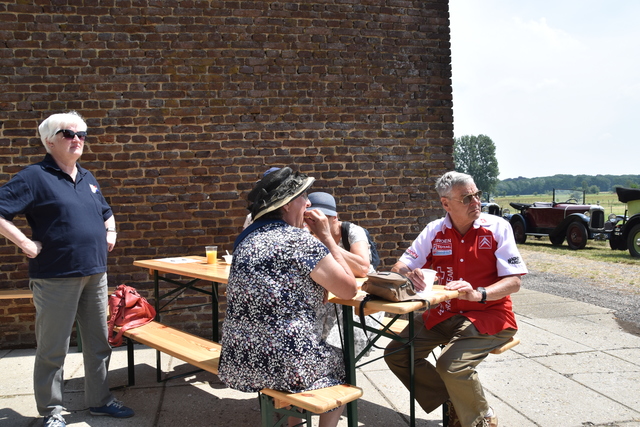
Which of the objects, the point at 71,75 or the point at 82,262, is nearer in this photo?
the point at 82,262

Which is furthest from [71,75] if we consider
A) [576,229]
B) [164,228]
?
[576,229]

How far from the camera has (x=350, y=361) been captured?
2732 mm

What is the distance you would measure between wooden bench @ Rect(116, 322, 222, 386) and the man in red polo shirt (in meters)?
1.13

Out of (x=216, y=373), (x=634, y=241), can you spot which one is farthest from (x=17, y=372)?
(x=634, y=241)

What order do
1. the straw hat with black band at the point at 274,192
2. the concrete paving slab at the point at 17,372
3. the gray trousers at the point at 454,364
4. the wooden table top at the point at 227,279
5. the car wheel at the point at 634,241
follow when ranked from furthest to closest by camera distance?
1. the car wheel at the point at 634,241
2. the concrete paving slab at the point at 17,372
3. the gray trousers at the point at 454,364
4. the wooden table top at the point at 227,279
5. the straw hat with black band at the point at 274,192

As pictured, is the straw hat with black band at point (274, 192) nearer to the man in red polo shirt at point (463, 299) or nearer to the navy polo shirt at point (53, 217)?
the man in red polo shirt at point (463, 299)

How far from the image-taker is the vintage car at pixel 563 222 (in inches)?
608

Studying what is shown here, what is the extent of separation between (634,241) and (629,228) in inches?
17.8

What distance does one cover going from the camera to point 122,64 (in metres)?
5.28

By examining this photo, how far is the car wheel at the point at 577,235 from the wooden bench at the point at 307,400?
14845mm

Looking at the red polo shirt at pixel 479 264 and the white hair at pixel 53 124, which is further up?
the white hair at pixel 53 124

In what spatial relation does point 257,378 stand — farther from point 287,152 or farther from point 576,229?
point 576,229

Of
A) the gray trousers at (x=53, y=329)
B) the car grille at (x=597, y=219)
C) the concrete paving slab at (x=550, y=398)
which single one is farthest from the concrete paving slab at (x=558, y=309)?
the car grille at (x=597, y=219)

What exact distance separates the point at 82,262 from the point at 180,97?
8.41ft
